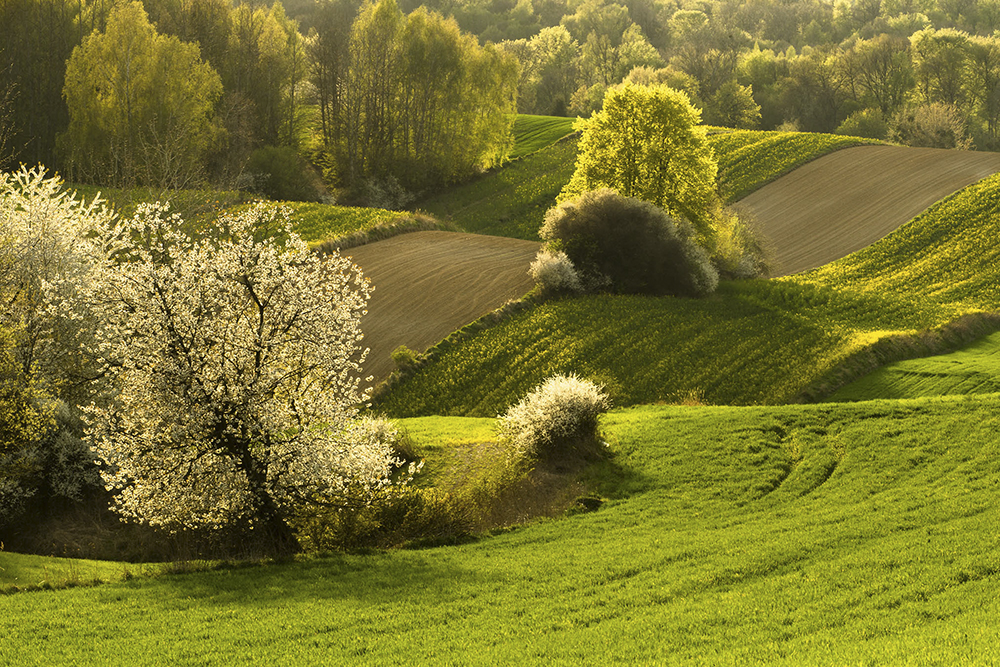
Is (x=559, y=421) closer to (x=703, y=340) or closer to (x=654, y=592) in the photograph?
(x=654, y=592)

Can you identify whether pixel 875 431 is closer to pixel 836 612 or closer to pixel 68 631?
pixel 836 612

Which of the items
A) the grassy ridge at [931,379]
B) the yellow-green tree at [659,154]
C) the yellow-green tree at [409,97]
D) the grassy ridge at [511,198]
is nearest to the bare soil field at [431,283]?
the yellow-green tree at [659,154]

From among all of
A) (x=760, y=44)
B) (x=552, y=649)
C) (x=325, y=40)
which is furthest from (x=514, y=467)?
(x=760, y=44)

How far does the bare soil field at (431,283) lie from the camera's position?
141ft

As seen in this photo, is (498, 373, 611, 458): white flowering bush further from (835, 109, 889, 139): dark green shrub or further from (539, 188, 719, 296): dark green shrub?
(835, 109, 889, 139): dark green shrub

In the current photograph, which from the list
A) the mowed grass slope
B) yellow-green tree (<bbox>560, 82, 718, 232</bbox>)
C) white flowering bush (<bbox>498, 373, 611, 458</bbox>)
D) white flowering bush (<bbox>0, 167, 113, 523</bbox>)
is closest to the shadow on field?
the mowed grass slope

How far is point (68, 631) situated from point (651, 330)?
30675 millimetres

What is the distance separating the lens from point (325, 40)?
279ft

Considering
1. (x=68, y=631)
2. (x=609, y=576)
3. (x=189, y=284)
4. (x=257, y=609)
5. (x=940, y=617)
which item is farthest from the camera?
(x=189, y=284)

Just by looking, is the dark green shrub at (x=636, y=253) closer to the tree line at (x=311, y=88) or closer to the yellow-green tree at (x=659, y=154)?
the yellow-green tree at (x=659, y=154)

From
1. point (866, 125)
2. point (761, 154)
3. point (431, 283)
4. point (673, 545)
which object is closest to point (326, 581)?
point (673, 545)

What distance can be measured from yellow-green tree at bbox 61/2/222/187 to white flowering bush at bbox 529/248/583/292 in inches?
1212

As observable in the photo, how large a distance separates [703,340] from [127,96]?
45.7 meters

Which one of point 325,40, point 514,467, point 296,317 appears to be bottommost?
point 514,467
